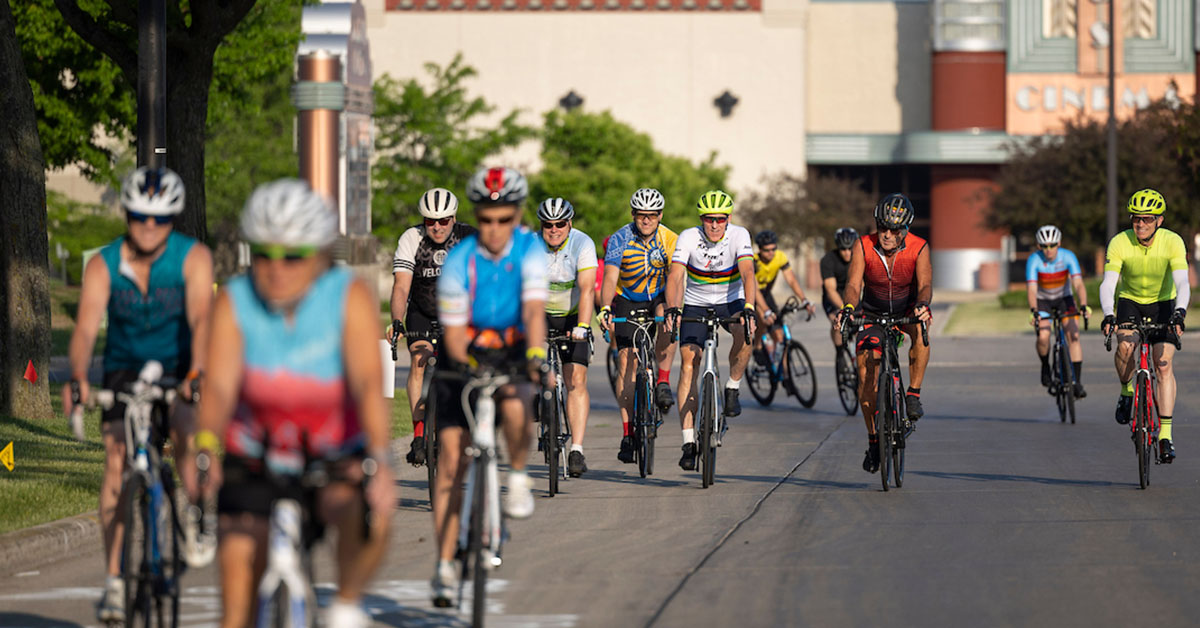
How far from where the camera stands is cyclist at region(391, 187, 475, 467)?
1155 centimetres

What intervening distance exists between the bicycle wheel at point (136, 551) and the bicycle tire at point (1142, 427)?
Result: 7122 mm

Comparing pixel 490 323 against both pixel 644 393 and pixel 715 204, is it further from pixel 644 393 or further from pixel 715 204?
pixel 715 204

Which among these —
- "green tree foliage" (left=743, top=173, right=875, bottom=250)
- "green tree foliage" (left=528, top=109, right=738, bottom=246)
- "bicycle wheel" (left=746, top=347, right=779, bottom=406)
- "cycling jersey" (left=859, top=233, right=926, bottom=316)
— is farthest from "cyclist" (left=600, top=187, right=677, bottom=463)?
"green tree foliage" (left=743, top=173, right=875, bottom=250)

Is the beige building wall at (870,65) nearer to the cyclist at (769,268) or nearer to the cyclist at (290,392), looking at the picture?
the cyclist at (769,268)

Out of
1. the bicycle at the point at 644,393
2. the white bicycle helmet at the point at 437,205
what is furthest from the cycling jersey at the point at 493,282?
the bicycle at the point at 644,393

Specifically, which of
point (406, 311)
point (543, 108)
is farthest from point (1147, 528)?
point (543, 108)

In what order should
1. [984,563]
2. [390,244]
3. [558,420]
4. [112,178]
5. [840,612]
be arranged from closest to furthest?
[840,612] < [984,563] < [558,420] < [112,178] < [390,244]

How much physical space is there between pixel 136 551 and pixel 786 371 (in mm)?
13067

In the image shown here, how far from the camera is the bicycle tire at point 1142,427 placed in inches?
459

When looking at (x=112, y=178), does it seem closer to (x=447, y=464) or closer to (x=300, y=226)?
(x=447, y=464)

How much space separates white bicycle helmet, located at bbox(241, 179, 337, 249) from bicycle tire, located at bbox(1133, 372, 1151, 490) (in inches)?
303

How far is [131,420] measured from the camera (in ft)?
23.2

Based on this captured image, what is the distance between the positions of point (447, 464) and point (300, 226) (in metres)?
2.69

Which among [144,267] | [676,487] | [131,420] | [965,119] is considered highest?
[965,119]
